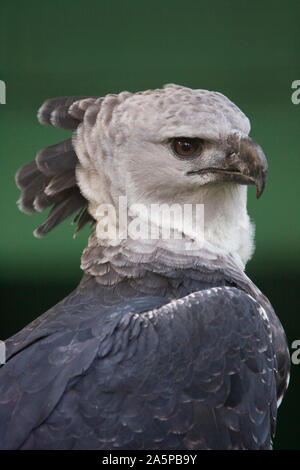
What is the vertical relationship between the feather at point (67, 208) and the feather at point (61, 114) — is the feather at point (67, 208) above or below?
below

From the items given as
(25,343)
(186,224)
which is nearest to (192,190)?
(186,224)

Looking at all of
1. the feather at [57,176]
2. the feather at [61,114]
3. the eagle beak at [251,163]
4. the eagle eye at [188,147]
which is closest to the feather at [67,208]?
the feather at [57,176]

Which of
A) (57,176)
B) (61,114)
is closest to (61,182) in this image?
(57,176)

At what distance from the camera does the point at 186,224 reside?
196 cm

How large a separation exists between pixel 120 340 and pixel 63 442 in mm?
245

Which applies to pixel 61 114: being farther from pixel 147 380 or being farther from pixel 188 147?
pixel 147 380

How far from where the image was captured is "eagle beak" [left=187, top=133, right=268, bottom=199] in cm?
187

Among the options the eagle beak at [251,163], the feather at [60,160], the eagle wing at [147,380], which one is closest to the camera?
the eagle wing at [147,380]

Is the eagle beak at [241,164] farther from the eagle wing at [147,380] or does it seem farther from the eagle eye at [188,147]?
the eagle wing at [147,380]

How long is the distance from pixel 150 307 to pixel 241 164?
419 mm

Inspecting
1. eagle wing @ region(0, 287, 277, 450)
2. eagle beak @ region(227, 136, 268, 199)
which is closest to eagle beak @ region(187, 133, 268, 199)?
eagle beak @ region(227, 136, 268, 199)

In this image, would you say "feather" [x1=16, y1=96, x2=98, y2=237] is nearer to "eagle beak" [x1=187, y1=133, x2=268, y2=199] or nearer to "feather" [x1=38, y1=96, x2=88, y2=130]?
"feather" [x1=38, y1=96, x2=88, y2=130]

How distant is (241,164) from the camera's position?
189 cm

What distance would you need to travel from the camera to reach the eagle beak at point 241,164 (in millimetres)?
1870
